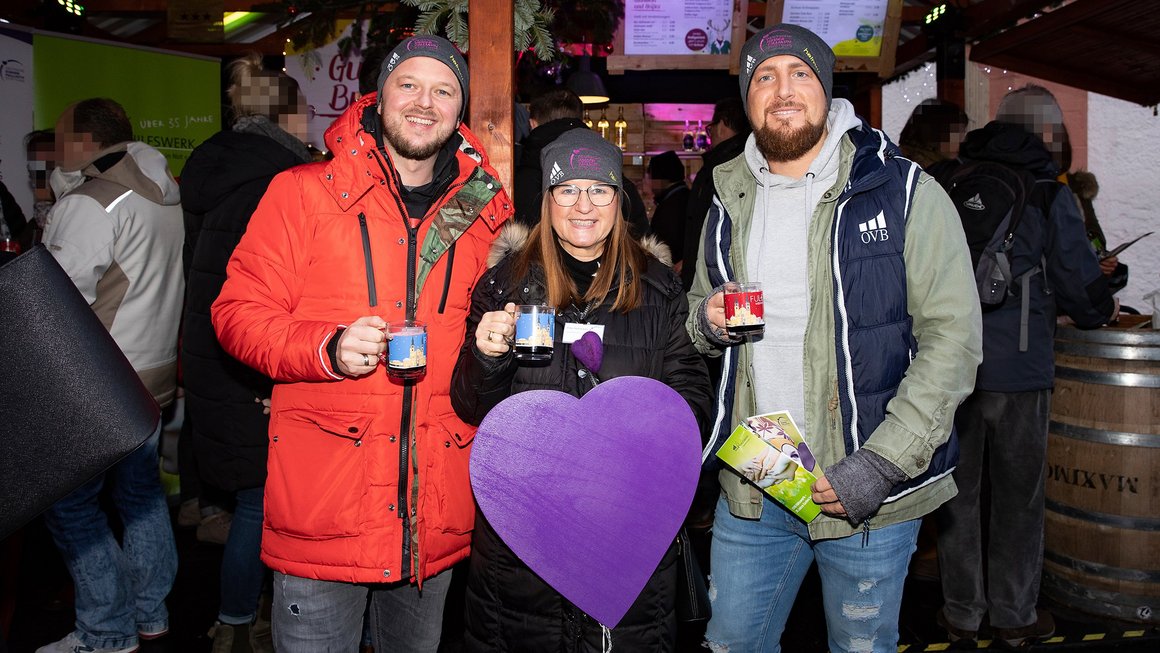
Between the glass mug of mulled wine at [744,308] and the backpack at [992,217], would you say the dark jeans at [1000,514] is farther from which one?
the glass mug of mulled wine at [744,308]

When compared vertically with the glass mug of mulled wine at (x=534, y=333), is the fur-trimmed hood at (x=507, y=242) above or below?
above

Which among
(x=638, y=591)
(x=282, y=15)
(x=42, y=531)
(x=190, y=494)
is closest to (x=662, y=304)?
(x=638, y=591)

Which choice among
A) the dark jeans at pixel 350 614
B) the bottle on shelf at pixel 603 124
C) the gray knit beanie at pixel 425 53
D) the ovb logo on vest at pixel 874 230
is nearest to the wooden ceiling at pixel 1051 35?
the bottle on shelf at pixel 603 124

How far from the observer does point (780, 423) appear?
6.95 ft

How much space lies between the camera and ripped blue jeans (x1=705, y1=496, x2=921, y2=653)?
2.13 metres

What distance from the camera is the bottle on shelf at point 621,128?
8406mm

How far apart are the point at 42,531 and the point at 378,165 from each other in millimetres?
3979

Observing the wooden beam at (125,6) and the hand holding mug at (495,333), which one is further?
the wooden beam at (125,6)

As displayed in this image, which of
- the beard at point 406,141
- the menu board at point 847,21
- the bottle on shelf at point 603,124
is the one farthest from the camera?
the bottle on shelf at point 603,124

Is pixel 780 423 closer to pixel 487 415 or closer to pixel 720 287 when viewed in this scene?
pixel 720 287

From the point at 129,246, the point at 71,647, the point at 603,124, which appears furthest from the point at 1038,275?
the point at 603,124

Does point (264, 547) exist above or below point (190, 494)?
above

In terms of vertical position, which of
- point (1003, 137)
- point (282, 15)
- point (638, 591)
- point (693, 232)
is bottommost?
point (638, 591)

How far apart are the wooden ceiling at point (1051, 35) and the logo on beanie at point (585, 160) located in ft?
9.89
